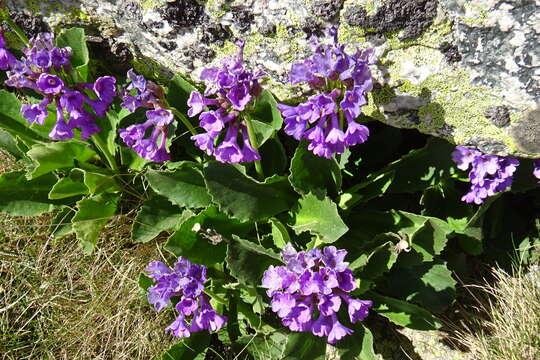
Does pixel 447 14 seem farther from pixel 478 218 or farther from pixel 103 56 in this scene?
pixel 103 56

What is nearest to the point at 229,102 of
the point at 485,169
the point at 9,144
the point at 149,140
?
the point at 149,140

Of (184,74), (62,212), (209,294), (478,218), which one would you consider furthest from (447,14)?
(62,212)

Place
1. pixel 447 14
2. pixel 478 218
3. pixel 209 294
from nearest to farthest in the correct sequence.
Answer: pixel 447 14 → pixel 209 294 → pixel 478 218

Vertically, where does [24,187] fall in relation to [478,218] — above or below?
below

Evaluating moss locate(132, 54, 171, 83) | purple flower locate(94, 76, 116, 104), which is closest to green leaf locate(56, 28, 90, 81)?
moss locate(132, 54, 171, 83)

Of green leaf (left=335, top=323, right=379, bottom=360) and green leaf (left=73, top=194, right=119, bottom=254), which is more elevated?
green leaf (left=73, top=194, right=119, bottom=254)

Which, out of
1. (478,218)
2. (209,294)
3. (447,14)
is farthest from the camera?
(478,218)

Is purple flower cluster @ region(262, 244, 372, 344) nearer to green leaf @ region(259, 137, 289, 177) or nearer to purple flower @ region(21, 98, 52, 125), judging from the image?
green leaf @ region(259, 137, 289, 177)
